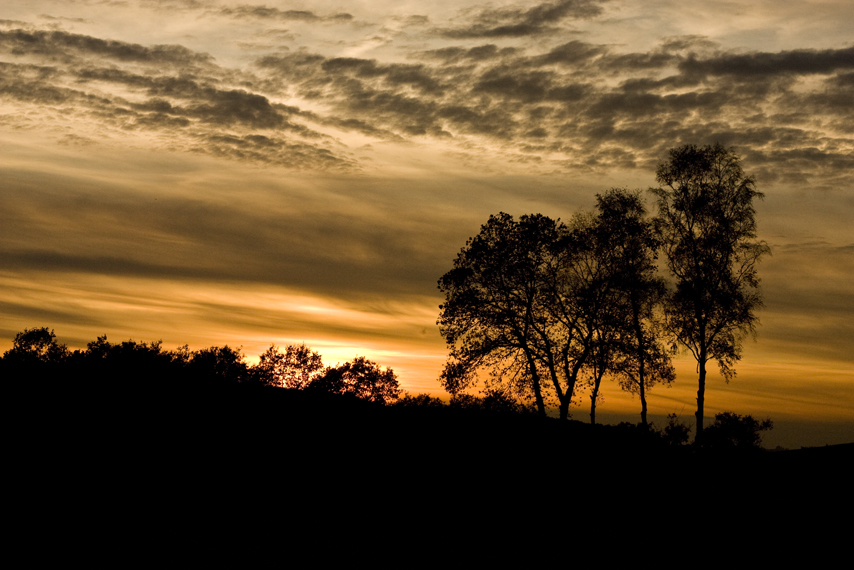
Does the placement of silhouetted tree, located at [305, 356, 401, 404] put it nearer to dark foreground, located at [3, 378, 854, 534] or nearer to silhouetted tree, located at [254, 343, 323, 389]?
silhouetted tree, located at [254, 343, 323, 389]

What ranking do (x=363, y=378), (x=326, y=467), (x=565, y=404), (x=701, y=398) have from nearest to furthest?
1. (x=326, y=467)
2. (x=701, y=398)
3. (x=565, y=404)
4. (x=363, y=378)

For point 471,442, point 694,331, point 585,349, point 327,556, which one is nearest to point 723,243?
point 694,331

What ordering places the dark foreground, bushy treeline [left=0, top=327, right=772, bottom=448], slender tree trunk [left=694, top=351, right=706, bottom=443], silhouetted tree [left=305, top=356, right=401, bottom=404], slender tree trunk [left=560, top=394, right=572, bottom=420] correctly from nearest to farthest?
the dark foreground, bushy treeline [left=0, top=327, right=772, bottom=448], slender tree trunk [left=694, top=351, right=706, bottom=443], slender tree trunk [left=560, top=394, right=572, bottom=420], silhouetted tree [left=305, top=356, right=401, bottom=404]

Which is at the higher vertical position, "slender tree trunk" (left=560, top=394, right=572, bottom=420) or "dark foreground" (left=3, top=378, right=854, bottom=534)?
"slender tree trunk" (left=560, top=394, right=572, bottom=420)

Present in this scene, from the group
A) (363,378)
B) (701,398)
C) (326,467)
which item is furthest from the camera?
(363,378)

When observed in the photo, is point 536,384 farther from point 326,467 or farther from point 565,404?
point 326,467

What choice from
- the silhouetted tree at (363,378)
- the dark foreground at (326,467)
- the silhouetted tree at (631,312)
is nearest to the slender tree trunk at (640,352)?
the silhouetted tree at (631,312)

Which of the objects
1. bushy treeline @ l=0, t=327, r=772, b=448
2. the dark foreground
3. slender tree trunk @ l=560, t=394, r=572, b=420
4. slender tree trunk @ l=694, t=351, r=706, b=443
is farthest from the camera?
slender tree trunk @ l=560, t=394, r=572, b=420

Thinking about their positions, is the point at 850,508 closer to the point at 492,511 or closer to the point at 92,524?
the point at 492,511

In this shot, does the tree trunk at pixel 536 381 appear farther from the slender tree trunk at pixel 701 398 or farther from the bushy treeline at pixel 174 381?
the slender tree trunk at pixel 701 398

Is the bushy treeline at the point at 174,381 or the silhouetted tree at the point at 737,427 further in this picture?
the silhouetted tree at the point at 737,427

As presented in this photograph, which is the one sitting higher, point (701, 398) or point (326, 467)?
point (701, 398)

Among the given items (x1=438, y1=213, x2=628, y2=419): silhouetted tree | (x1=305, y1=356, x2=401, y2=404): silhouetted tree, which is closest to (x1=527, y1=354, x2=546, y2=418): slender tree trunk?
(x1=438, y1=213, x2=628, y2=419): silhouetted tree

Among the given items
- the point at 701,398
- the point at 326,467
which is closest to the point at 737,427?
the point at 701,398
